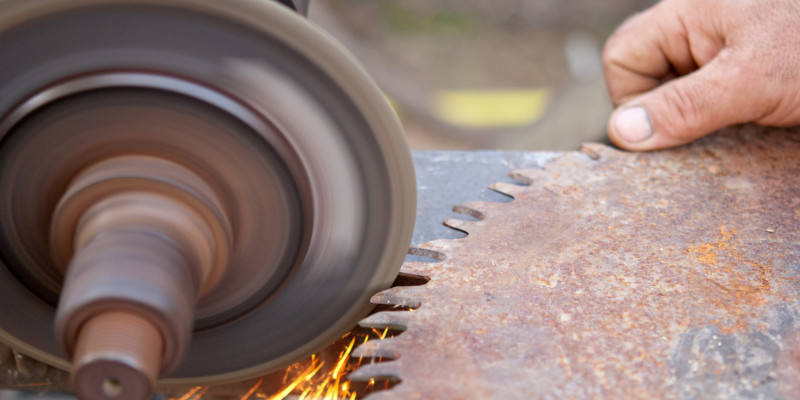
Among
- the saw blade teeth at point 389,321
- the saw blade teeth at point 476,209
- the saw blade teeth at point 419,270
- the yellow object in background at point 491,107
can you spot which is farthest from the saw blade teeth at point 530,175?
the yellow object in background at point 491,107

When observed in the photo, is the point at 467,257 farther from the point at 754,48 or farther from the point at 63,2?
the point at 754,48

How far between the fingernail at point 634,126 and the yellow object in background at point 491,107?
6.96 feet

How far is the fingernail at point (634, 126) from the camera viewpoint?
1.54 metres

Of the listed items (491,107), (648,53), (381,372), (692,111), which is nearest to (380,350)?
(381,372)

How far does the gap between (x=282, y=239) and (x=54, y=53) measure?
400mm

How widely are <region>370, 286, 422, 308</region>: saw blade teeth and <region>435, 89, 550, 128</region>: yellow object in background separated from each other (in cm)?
275

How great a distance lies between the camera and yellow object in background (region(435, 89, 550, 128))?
372 cm

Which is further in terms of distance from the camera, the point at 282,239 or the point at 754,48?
the point at 754,48

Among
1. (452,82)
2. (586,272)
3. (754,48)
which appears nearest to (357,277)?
(586,272)

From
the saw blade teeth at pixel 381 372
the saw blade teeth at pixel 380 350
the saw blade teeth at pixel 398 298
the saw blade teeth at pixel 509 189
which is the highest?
the saw blade teeth at pixel 509 189

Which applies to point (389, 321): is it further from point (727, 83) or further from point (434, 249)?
point (727, 83)

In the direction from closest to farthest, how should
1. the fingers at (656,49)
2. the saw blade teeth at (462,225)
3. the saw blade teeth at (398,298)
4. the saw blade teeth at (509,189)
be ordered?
the saw blade teeth at (398,298) → the saw blade teeth at (462,225) → the saw blade teeth at (509,189) → the fingers at (656,49)

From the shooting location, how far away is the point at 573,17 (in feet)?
14.2

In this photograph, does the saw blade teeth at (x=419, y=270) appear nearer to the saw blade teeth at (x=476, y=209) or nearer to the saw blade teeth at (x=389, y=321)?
the saw blade teeth at (x=389, y=321)
